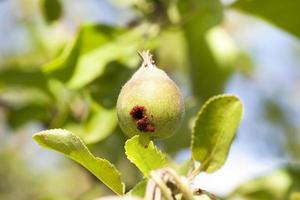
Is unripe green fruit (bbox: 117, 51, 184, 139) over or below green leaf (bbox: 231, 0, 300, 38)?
below

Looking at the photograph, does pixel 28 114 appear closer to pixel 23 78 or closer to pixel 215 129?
pixel 23 78

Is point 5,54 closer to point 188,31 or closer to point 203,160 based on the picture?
point 188,31

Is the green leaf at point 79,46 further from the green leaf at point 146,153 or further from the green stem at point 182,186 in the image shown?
the green stem at point 182,186

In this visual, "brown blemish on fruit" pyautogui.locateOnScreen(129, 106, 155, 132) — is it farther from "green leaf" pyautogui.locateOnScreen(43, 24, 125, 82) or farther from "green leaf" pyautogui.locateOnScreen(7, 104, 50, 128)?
"green leaf" pyautogui.locateOnScreen(7, 104, 50, 128)

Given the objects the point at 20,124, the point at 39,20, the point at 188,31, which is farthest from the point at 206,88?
the point at 39,20

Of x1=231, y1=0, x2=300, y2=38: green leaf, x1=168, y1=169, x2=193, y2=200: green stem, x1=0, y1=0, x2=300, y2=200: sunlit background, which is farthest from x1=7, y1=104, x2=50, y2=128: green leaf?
x1=168, y1=169, x2=193, y2=200: green stem

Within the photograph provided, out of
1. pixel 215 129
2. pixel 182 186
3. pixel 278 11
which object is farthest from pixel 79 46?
pixel 182 186
